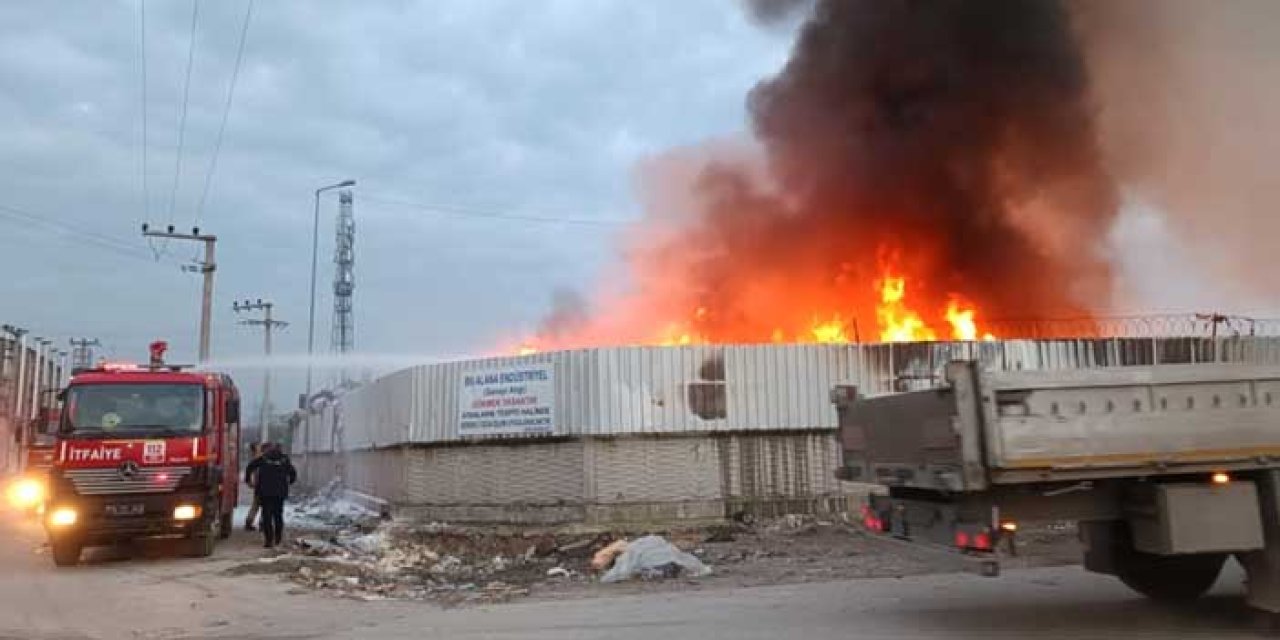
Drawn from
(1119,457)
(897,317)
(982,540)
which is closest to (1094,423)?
(1119,457)

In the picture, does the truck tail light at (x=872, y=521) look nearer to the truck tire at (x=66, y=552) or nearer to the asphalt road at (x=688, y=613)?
A: the asphalt road at (x=688, y=613)

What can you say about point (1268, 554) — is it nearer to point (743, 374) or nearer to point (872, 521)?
point (872, 521)

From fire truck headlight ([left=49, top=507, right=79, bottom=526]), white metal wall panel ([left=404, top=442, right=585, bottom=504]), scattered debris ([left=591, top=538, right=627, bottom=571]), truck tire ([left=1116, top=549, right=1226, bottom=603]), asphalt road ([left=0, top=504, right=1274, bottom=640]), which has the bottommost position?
asphalt road ([left=0, top=504, right=1274, bottom=640])

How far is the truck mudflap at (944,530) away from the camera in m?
6.98

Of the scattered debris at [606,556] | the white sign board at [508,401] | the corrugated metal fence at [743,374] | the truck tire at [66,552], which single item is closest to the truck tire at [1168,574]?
the scattered debris at [606,556]

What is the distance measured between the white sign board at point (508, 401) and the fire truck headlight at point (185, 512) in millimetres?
4367

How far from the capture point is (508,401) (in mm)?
16281

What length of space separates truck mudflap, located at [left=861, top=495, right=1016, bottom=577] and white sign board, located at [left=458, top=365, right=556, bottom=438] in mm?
7853

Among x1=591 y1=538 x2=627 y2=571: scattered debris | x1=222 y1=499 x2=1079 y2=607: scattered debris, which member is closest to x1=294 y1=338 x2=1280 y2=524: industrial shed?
x1=222 y1=499 x2=1079 y2=607: scattered debris

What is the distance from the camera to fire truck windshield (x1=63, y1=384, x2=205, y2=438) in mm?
13781

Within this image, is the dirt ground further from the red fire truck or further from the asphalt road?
the red fire truck

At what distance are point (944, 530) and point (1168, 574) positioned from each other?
2492mm

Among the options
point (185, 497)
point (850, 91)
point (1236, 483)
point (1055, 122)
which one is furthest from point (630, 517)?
point (1055, 122)

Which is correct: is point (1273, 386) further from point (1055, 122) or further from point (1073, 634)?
point (1055, 122)
